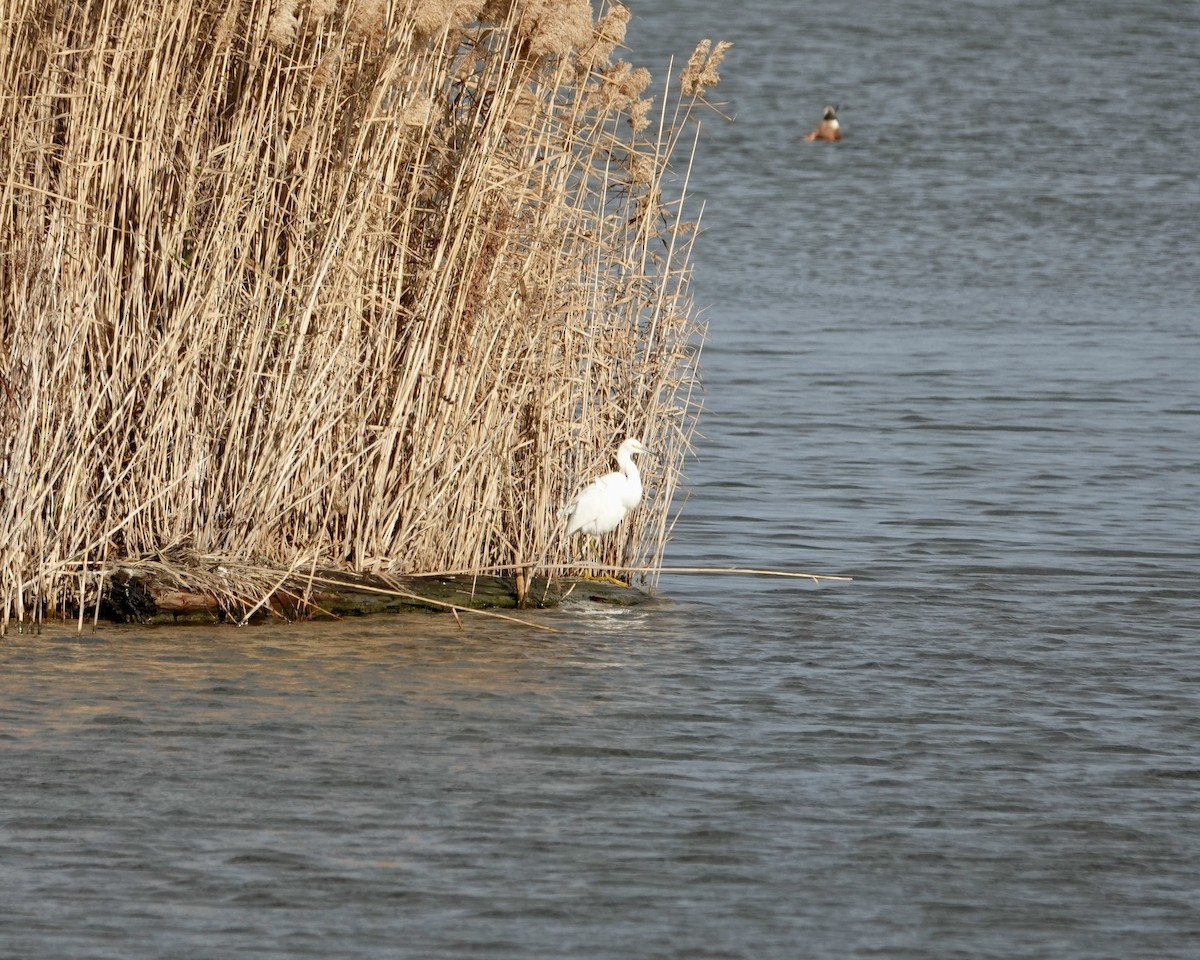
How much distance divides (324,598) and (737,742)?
192 cm

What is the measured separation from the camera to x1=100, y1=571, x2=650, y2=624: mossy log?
296 inches

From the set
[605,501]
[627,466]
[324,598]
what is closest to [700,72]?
[627,466]

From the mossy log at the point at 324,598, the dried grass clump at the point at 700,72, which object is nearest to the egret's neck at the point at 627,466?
the mossy log at the point at 324,598

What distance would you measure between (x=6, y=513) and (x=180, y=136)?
1.39 meters

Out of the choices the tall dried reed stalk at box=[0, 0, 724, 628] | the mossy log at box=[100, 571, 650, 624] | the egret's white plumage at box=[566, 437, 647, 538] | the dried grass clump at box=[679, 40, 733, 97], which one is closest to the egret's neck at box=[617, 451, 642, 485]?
the egret's white plumage at box=[566, 437, 647, 538]

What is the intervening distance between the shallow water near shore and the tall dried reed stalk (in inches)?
16.2

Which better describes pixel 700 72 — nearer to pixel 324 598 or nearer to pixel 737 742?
pixel 324 598

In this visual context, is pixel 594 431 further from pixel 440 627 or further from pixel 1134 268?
pixel 1134 268

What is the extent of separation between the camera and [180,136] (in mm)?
7371

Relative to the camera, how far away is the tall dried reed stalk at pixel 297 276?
7176 millimetres

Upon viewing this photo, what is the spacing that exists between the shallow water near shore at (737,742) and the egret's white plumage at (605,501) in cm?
34

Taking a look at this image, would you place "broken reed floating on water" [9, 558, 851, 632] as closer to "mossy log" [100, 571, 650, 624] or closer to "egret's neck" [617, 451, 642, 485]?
"mossy log" [100, 571, 650, 624]

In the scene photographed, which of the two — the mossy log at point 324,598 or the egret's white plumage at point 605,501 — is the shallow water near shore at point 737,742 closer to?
the mossy log at point 324,598

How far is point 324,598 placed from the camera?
7773 millimetres
